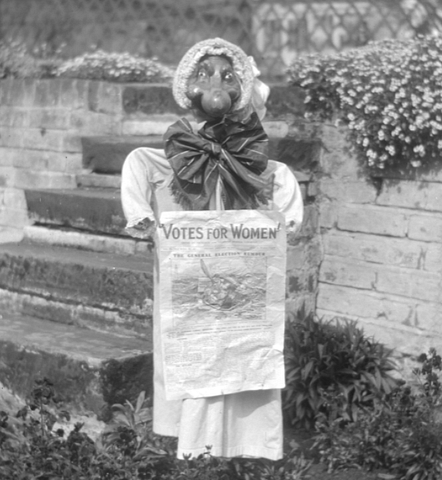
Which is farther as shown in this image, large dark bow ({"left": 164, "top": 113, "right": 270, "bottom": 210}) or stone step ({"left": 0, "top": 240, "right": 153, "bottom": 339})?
stone step ({"left": 0, "top": 240, "right": 153, "bottom": 339})

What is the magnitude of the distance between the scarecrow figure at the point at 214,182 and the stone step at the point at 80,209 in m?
1.56

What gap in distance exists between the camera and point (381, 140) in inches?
204

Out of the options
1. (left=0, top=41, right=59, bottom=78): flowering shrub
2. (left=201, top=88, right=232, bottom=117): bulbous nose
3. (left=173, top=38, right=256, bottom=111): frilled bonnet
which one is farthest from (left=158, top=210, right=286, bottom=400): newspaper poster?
(left=0, top=41, right=59, bottom=78): flowering shrub

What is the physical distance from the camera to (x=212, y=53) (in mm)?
4043

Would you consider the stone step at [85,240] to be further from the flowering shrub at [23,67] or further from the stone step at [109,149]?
the flowering shrub at [23,67]

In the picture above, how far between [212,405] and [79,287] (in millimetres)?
1582

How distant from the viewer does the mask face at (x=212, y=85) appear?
3959 millimetres

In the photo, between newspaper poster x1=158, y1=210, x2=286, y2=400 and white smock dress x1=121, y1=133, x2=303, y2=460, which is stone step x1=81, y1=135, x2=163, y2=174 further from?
newspaper poster x1=158, y1=210, x2=286, y2=400

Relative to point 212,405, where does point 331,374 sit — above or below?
below

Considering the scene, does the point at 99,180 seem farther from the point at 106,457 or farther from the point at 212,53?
the point at 106,457

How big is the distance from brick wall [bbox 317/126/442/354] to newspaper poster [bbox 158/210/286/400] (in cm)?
143

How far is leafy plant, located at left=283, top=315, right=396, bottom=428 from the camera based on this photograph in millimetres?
4891

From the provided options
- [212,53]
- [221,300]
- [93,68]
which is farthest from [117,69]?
[221,300]

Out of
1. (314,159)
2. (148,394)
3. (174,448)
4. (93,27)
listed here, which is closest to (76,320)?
(148,394)
